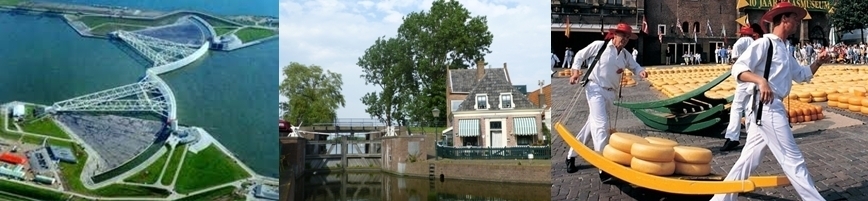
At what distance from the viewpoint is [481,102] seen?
3643 mm

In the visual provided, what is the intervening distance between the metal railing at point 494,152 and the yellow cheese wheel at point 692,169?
2.63ft

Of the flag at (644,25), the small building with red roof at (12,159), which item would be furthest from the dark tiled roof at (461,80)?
the small building with red roof at (12,159)

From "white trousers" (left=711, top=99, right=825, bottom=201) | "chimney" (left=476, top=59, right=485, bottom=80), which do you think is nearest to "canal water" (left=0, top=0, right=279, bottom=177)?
"chimney" (left=476, top=59, right=485, bottom=80)

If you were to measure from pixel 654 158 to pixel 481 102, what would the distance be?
1064 mm

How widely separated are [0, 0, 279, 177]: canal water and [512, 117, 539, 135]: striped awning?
127 cm

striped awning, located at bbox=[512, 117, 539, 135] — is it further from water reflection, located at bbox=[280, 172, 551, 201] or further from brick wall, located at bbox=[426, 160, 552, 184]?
water reflection, located at bbox=[280, 172, 551, 201]

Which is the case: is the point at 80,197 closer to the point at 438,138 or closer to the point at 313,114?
the point at 313,114

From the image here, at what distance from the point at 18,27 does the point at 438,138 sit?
2.24 meters

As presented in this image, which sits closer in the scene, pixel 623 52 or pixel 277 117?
pixel 623 52

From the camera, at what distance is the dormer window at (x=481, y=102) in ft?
11.8

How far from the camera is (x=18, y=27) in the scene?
3.63 metres

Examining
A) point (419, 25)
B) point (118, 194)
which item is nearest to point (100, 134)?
point (118, 194)

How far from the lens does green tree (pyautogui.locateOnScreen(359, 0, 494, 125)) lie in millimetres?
3656

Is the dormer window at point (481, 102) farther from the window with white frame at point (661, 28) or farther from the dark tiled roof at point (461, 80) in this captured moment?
the window with white frame at point (661, 28)
